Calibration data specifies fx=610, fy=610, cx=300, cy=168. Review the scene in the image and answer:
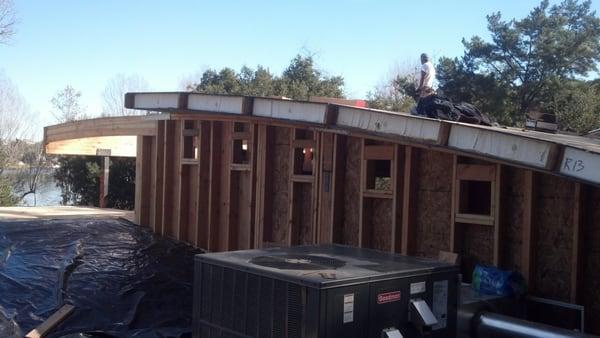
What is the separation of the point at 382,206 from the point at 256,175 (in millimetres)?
2380

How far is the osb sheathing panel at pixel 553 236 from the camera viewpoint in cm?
609

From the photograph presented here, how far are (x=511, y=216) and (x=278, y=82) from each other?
27716mm

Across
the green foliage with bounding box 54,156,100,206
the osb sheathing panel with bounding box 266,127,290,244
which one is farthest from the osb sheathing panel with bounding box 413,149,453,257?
the green foliage with bounding box 54,156,100,206

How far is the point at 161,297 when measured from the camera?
26.4 feet

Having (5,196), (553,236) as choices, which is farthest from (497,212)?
(5,196)

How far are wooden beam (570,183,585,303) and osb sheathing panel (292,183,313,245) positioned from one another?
3741 mm

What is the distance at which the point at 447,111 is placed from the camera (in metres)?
6.93

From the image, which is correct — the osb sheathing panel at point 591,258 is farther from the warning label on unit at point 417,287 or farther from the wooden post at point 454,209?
the warning label on unit at point 417,287

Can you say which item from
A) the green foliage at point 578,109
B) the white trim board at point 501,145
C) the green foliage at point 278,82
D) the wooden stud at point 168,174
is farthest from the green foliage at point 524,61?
the white trim board at point 501,145

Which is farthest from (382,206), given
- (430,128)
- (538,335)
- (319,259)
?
(319,259)

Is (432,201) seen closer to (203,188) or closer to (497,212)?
(497,212)

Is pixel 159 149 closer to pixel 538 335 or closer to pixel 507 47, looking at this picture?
pixel 538 335

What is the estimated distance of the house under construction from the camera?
5895mm

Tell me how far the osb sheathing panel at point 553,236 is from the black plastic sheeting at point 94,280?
13.2 feet
